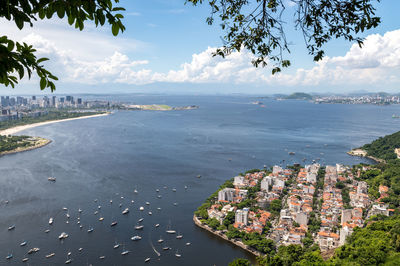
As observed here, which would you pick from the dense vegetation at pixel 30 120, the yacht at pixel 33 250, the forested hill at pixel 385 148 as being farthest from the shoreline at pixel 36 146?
the forested hill at pixel 385 148

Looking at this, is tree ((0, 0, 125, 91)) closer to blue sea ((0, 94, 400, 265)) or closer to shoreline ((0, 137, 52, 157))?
blue sea ((0, 94, 400, 265))

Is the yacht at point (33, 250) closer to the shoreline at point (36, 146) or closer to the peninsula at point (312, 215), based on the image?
the peninsula at point (312, 215)

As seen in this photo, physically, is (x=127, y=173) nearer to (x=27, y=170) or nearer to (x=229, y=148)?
(x=27, y=170)

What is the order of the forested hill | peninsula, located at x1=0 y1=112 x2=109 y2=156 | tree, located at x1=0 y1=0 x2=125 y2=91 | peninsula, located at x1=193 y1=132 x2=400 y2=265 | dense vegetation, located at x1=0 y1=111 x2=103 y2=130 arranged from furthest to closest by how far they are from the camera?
dense vegetation, located at x1=0 y1=111 x2=103 y2=130, peninsula, located at x1=0 y1=112 x2=109 y2=156, the forested hill, peninsula, located at x1=193 y1=132 x2=400 y2=265, tree, located at x1=0 y1=0 x2=125 y2=91

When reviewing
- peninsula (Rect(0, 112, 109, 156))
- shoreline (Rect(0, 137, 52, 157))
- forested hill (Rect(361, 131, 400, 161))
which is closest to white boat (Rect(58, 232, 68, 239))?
shoreline (Rect(0, 137, 52, 157))

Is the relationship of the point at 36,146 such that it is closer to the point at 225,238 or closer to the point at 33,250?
the point at 33,250

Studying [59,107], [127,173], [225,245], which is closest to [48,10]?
[225,245]

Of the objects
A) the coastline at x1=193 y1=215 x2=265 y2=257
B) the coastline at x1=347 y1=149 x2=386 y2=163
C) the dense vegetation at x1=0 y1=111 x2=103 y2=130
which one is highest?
the dense vegetation at x1=0 y1=111 x2=103 y2=130
